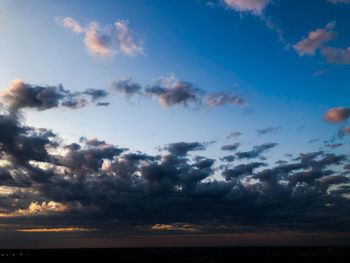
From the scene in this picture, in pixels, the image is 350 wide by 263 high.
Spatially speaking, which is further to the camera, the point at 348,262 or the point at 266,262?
the point at 266,262

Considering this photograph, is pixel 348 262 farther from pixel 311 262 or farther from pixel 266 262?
pixel 266 262

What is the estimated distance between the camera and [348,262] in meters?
124

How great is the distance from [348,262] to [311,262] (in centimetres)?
1210

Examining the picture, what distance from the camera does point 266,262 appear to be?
134m

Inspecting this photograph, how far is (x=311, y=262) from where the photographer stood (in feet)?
428

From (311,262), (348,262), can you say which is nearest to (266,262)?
(311,262)

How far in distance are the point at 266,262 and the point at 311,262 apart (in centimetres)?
1534

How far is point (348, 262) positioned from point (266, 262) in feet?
88.5
